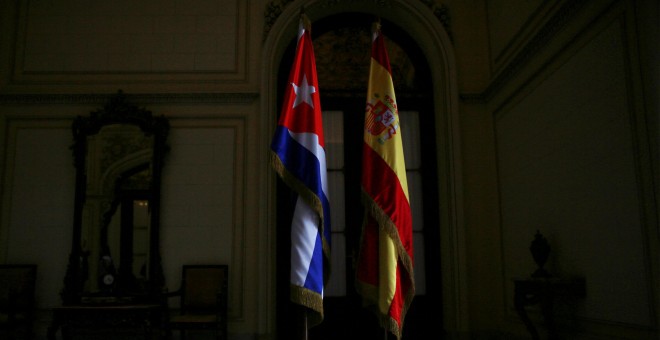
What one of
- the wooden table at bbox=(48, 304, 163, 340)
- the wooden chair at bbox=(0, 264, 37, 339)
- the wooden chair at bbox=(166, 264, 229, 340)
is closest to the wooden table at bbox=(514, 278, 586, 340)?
the wooden chair at bbox=(166, 264, 229, 340)

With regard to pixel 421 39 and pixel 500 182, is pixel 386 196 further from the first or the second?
pixel 421 39

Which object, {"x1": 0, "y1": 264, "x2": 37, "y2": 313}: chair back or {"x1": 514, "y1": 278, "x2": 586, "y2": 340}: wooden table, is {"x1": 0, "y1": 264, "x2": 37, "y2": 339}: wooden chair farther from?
{"x1": 514, "y1": 278, "x2": 586, "y2": 340}: wooden table

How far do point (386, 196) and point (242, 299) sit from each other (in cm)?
228

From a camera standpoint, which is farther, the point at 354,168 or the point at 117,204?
the point at 354,168

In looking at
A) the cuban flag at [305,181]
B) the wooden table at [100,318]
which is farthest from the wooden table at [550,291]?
the wooden table at [100,318]

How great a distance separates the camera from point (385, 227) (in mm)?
3619

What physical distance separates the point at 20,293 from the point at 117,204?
1.09 m

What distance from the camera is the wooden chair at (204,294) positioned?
196 inches

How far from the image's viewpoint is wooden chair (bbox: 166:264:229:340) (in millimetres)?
4968

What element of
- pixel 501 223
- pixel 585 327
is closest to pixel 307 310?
pixel 585 327

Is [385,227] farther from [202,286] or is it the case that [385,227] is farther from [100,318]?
[100,318]

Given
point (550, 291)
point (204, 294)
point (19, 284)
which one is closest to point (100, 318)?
point (204, 294)

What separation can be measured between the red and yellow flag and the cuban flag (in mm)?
266

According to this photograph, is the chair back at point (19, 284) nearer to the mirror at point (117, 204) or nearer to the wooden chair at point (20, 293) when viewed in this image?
the wooden chair at point (20, 293)
